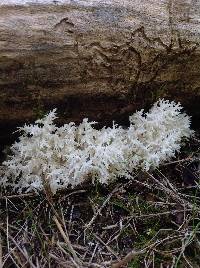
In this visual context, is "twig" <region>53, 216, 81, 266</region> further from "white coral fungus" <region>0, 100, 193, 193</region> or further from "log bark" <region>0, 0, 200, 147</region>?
"log bark" <region>0, 0, 200, 147</region>

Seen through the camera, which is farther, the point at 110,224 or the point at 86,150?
the point at 86,150

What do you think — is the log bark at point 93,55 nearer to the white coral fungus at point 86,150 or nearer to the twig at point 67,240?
the white coral fungus at point 86,150

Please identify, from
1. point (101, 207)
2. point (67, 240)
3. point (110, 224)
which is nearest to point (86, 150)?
point (101, 207)

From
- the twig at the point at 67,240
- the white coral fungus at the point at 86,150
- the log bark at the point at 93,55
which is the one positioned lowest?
the twig at the point at 67,240

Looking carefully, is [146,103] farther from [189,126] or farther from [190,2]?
[190,2]

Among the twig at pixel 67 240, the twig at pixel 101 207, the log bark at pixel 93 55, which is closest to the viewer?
the twig at pixel 67 240

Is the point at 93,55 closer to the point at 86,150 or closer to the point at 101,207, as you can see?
the point at 86,150

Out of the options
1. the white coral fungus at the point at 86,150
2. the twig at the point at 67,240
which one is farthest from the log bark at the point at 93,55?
the twig at the point at 67,240

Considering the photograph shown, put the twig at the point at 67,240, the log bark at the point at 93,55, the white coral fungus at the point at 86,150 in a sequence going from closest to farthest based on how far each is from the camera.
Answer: the twig at the point at 67,240
the log bark at the point at 93,55
the white coral fungus at the point at 86,150
